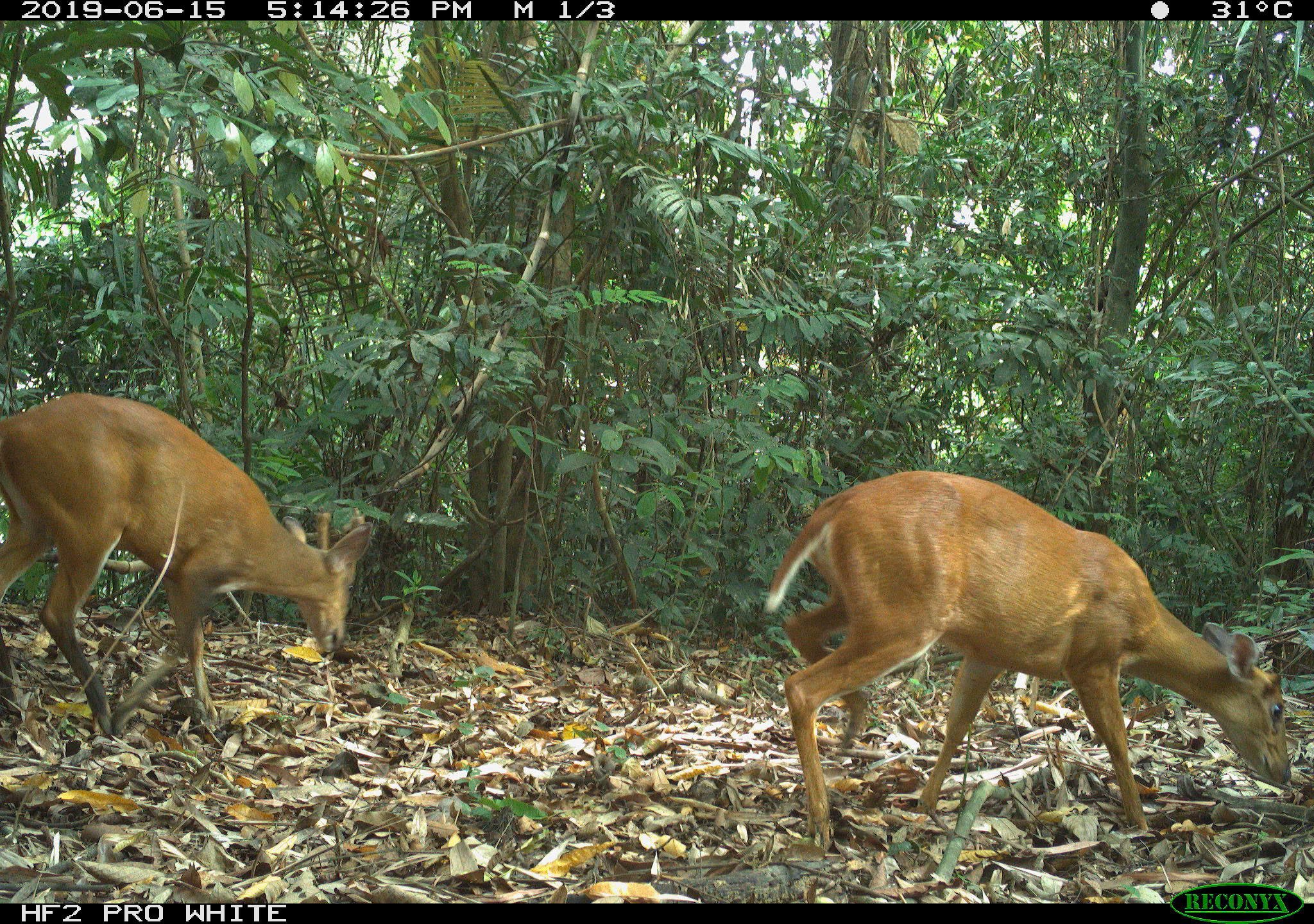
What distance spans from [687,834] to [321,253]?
17.2ft

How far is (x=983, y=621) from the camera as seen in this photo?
410 centimetres

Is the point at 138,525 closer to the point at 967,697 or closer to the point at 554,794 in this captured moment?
the point at 554,794

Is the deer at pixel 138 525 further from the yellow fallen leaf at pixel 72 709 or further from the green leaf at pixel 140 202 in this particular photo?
the green leaf at pixel 140 202

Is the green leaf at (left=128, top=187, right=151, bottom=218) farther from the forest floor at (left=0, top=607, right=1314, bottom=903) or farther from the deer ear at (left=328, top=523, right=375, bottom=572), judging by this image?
the forest floor at (left=0, top=607, right=1314, bottom=903)

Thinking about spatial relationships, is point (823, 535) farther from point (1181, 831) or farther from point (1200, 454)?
point (1200, 454)

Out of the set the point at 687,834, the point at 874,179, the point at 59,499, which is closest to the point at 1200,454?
the point at 874,179

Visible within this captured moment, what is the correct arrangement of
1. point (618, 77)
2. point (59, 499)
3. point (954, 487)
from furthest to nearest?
point (618, 77)
point (59, 499)
point (954, 487)

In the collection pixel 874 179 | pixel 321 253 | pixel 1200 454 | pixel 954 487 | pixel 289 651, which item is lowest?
pixel 289 651

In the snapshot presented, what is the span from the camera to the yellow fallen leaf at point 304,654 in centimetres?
564

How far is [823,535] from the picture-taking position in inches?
166

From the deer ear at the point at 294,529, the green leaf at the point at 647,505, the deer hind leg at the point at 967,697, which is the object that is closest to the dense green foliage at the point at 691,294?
the green leaf at the point at 647,505
